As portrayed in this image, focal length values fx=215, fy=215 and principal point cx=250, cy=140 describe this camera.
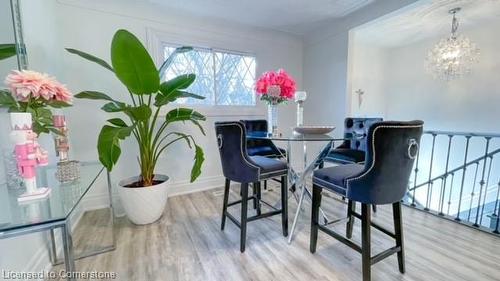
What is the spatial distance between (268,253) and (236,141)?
924 mm

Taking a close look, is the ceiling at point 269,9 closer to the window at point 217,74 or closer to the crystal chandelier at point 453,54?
the window at point 217,74

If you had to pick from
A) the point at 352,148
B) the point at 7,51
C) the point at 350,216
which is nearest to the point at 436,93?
the point at 352,148

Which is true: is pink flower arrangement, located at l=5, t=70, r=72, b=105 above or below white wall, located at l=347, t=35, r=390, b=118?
below

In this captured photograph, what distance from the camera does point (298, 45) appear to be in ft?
12.3

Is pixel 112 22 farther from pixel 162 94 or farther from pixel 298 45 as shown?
pixel 298 45

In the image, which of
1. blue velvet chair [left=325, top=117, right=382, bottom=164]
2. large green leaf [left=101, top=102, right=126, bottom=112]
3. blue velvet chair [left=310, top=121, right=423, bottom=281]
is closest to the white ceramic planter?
large green leaf [left=101, top=102, right=126, bottom=112]

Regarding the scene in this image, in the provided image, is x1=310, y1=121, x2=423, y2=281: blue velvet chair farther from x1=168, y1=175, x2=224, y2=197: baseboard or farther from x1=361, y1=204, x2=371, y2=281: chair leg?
x1=168, y1=175, x2=224, y2=197: baseboard

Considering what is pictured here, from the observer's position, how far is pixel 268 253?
5.58 feet

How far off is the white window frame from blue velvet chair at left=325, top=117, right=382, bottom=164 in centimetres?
137

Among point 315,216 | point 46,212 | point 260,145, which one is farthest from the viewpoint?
point 260,145

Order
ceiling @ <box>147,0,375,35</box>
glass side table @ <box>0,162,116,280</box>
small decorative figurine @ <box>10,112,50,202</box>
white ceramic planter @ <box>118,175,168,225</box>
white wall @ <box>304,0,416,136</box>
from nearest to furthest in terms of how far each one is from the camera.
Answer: glass side table @ <box>0,162,116,280</box> → small decorative figurine @ <box>10,112,50,202</box> → white ceramic planter @ <box>118,175,168,225</box> → ceiling @ <box>147,0,375,35</box> → white wall @ <box>304,0,416,136</box>

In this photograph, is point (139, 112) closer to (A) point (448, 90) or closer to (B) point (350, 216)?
(B) point (350, 216)

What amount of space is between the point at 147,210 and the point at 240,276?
1.15 m

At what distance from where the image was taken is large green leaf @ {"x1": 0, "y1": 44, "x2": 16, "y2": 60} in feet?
4.34
